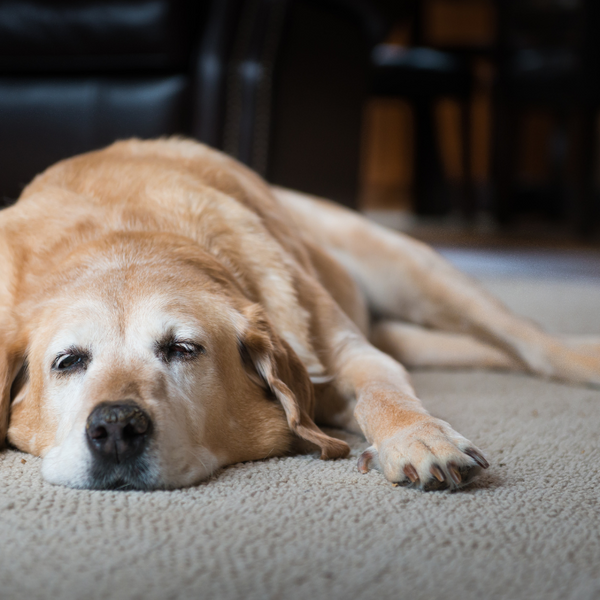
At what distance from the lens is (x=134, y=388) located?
4.20 feet

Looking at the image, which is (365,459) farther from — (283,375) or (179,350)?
(179,350)

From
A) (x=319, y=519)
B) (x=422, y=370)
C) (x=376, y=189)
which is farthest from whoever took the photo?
(x=376, y=189)

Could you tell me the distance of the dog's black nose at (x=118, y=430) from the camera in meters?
1.20

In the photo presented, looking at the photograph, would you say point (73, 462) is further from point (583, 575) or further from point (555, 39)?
point (555, 39)

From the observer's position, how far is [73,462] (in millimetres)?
1252

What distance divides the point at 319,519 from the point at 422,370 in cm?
137

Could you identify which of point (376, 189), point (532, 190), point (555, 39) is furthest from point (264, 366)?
point (376, 189)

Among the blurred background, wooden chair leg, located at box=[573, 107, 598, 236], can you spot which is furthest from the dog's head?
wooden chair leg, located at box=[573, 107, 598, 236]

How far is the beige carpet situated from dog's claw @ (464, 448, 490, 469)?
5 cm

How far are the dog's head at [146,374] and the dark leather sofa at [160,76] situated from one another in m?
1.60

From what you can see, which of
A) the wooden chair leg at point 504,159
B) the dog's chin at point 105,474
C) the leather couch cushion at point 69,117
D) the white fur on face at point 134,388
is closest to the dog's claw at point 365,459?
the white fur on face at point 134,388

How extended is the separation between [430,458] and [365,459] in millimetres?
172

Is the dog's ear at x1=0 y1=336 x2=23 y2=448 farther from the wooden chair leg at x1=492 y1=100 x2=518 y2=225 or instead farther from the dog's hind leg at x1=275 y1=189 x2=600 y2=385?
the wooden chair leg at x1=492 y1=100 x2=518 y2=225

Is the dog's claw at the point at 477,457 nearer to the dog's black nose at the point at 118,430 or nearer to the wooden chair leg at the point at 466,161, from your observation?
the dog's black nose at the point at 118,430
